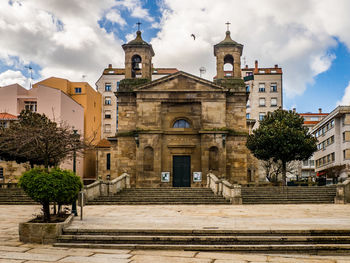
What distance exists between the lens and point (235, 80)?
34.5 metres

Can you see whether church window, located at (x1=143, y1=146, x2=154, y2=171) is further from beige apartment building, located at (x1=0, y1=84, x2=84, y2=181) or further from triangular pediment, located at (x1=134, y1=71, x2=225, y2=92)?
beige apartment building, located at (x1=0, y1=84, x2=84, y2=181)

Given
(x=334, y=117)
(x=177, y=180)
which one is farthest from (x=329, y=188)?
(x=334, y=117)

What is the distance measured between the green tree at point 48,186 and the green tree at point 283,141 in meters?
26.3

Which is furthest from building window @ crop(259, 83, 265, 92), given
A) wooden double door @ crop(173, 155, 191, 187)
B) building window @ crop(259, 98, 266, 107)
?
wooden double door @ crop(173, 155, 191, 187)

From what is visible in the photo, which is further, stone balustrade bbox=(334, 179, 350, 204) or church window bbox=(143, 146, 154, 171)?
church window bbox=(143, 146, 154, 171)

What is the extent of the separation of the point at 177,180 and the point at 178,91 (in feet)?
23.7

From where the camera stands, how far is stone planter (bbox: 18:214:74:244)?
1117 centimetres

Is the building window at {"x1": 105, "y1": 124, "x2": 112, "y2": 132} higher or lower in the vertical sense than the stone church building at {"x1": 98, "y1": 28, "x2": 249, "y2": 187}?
higher

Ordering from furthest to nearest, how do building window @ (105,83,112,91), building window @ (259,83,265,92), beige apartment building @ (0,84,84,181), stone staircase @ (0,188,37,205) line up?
building window @ (259,83,265,92) → building window @ (105,83,112,91) → beige apartment building @ (0,84,84,181) → stone staircase @ (0,188,37,205)

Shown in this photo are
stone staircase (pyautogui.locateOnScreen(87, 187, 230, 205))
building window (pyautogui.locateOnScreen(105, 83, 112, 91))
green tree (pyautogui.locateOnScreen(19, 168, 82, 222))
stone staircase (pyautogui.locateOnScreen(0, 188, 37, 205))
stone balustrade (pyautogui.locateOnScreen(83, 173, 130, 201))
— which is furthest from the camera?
building window (pyautogui.locateOnScreen(105, 83, 112, 91))

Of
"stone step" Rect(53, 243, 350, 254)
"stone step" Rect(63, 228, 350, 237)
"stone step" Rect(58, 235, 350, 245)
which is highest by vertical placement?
"stone step" Rect(63, 228, 350, 237)

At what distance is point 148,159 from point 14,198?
10.5 metres

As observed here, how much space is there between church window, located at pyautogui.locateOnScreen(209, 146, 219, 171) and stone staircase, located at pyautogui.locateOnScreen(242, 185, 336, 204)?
5.02 metres

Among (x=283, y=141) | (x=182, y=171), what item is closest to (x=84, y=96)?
(x=182, y=171)
